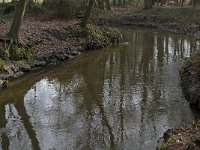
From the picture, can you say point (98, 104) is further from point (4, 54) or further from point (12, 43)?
point (12, 43)

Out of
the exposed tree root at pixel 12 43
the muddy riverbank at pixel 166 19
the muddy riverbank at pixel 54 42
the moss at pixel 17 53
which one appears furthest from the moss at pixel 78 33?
the muddy riverbank at pixel 166 19

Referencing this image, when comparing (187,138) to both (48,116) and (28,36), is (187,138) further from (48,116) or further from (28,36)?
(28,36)

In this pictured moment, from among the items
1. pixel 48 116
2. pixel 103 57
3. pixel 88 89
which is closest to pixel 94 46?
pixel 103 57

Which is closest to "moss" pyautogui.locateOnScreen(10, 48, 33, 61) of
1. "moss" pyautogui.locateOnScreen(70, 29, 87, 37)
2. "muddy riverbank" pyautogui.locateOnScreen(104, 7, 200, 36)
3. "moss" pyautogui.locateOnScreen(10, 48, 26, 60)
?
"moss" pyautogui.locateOnScreen(10, 48, 26, 60)

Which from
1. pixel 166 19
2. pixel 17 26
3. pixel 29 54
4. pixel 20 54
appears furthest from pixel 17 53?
pixel 166 19

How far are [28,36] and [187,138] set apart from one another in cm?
1829

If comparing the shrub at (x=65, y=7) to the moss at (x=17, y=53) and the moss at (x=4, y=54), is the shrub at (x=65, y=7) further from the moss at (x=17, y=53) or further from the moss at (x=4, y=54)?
the moss at (x=4, y=54)

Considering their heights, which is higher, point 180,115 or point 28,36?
point 28,36

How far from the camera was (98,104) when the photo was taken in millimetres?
16750

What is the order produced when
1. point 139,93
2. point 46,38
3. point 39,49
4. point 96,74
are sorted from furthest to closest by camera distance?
point 46,38 → point 39,49 → point 96,74 → point 139,93

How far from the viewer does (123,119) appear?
1491 cm

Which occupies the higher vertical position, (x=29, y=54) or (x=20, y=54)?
(x=20, y=54)

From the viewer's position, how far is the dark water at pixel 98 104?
13.1 meters

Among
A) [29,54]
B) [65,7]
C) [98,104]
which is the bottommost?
[98,104]
